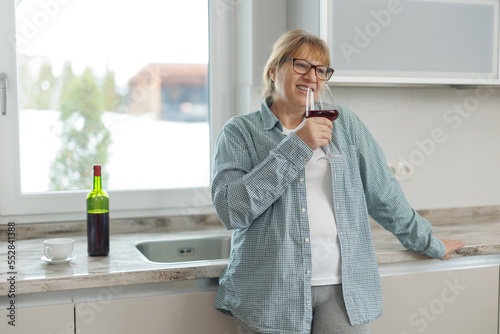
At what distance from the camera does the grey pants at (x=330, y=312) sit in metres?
1.57

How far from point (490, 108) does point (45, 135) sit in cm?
191

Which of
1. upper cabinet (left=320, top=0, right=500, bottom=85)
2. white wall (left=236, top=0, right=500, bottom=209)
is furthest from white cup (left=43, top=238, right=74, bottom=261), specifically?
upper cabinet (left=320, top=0, right=500, bottom=85)

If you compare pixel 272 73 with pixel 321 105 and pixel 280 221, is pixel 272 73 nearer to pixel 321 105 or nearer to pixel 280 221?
pixel 321 105

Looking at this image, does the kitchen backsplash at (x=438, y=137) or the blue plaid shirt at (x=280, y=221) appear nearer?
the blue plaid shirt at (x=280, y=221)

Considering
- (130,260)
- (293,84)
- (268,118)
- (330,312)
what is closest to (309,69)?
(293,84)

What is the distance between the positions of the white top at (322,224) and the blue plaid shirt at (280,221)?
0.02 metres

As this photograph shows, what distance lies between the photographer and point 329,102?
1514 mm

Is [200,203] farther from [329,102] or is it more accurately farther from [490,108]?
[490,108]

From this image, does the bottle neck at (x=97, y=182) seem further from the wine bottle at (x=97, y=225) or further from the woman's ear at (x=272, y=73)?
the woman's ear at (x=272, y=73)

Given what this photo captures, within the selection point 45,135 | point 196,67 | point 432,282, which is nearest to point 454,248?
point 432,282

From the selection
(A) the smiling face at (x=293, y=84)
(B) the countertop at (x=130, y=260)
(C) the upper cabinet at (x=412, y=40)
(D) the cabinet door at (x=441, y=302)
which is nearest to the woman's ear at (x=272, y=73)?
(A) the smiling face at (x=293, y=84)

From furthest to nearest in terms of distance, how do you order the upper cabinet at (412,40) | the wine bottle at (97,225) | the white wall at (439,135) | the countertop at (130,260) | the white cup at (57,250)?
the white wall at (439,135), the upper cabinet at (412,40), the wine bottle at (97,225), the white cup at (57,250), the countertop at (130,260)

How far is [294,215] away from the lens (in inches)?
62.3

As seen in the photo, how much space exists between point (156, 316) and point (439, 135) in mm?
1525
